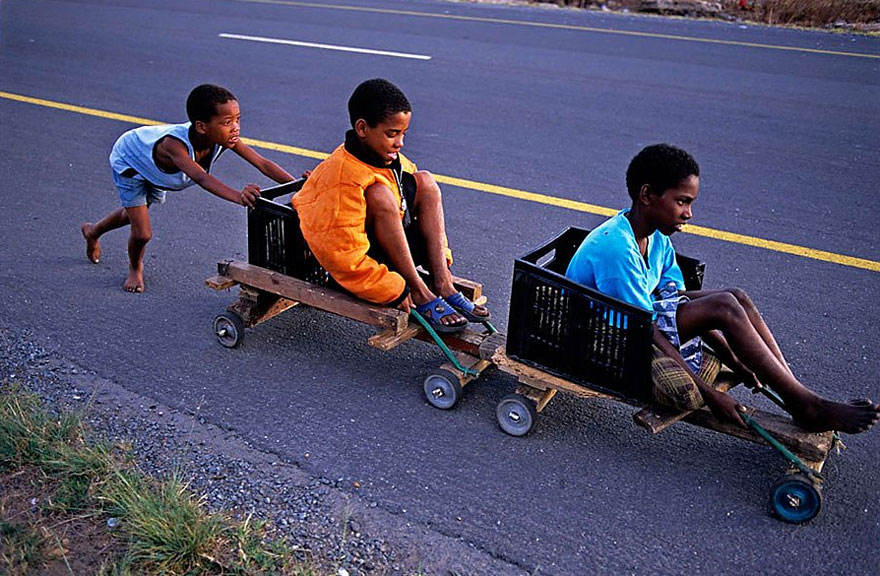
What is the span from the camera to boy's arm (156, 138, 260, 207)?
4.58 m

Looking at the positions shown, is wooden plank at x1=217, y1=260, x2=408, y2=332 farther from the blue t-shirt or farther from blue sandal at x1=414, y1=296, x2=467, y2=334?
the blue t-shirt

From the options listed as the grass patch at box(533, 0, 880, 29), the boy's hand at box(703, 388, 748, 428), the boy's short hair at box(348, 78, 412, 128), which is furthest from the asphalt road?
the grass patch at box(533, 0, 880, 29)

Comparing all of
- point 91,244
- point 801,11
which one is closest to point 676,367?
point 91,244

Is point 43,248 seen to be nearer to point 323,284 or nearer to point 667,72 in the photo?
point 323,284

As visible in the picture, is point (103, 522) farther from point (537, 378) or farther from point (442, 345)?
point (537, 378)

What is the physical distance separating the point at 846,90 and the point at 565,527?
846cm

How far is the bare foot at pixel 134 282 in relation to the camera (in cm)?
516

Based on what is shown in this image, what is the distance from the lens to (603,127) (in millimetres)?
8586

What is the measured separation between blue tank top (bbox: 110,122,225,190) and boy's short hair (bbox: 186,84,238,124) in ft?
0.55

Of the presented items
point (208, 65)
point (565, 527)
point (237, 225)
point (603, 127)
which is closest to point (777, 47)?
point (603, 127)

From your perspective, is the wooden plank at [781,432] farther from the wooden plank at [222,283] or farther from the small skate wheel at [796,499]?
the wooden plank at [222,283]

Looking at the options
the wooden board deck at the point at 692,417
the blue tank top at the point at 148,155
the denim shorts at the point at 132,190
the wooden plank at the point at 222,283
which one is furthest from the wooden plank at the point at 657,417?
the denim shorts at the point at 132,190

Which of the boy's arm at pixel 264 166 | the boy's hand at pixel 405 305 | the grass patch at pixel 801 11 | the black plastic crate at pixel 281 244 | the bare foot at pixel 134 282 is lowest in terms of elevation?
the bare foot at pixel 134 282

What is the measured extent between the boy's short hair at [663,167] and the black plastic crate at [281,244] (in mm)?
1573
